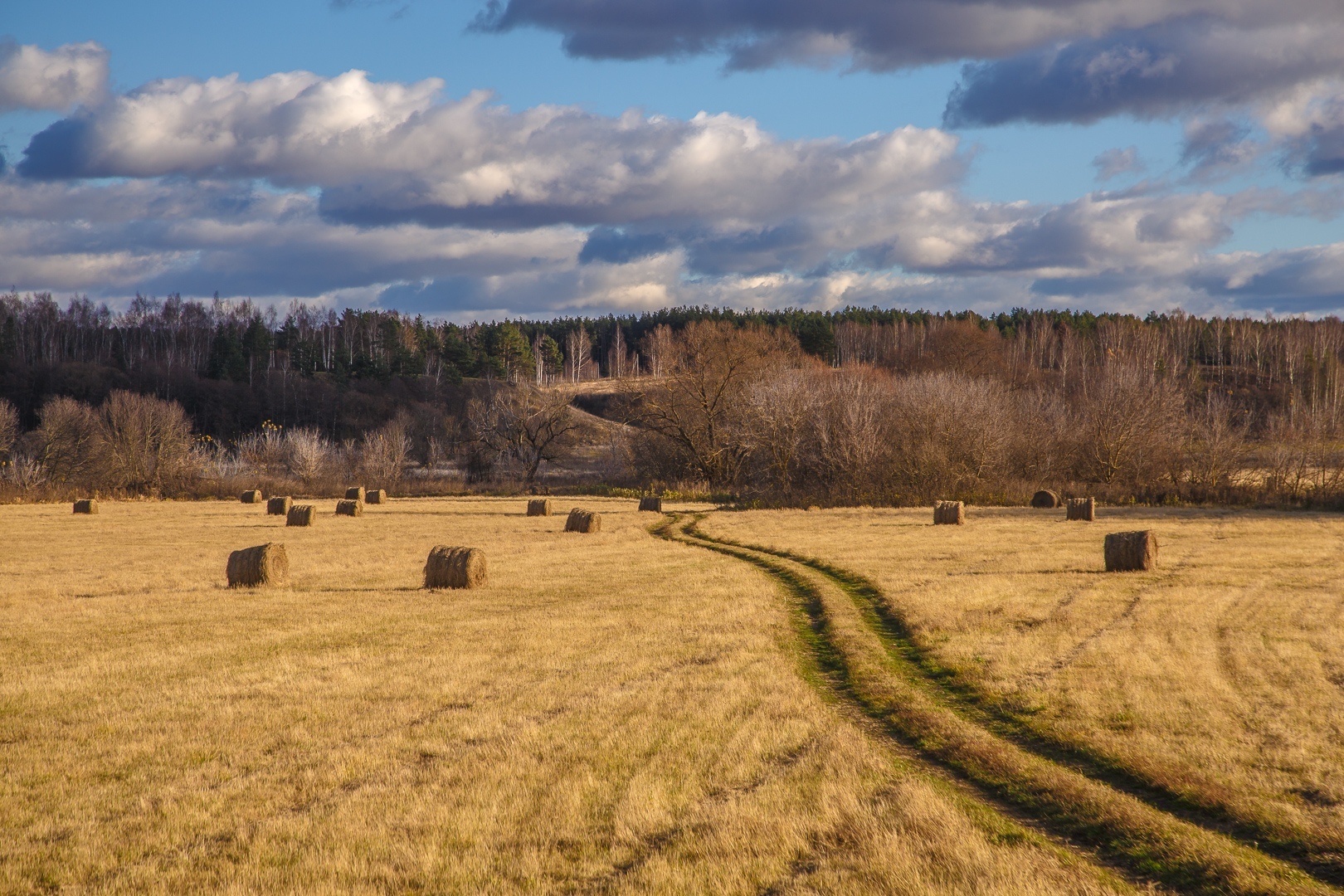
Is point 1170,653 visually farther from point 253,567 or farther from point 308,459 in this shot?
point 308,459

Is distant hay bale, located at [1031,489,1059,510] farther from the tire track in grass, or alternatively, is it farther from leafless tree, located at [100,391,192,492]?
leafless tree, located at [100,391,192,492]

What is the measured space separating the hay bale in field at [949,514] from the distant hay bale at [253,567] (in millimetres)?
24455

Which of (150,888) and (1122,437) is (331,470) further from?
(150,888)

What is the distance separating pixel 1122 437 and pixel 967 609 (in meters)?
42.4

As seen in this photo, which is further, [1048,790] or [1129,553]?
[1129,553]

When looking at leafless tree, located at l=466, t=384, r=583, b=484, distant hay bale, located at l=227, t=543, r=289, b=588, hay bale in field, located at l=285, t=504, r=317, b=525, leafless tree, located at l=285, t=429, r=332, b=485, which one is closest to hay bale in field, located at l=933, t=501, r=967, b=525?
distant hay bale, located at l=227, t=543, r=289, b=588

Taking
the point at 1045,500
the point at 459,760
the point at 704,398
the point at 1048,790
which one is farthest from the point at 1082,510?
the point at 459,760

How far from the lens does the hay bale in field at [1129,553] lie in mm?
22406

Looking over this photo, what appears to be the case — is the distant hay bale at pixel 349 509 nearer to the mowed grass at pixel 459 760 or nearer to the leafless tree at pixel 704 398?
the leafless tree at pixel 704 398

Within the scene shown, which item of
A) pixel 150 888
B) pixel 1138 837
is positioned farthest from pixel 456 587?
pixel 1138 837

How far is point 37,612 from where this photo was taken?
1802cm

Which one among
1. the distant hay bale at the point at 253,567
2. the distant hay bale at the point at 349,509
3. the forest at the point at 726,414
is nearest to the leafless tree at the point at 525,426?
the forest at the point at 726,414

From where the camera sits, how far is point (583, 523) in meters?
35.8

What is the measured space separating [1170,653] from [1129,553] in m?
9.19
